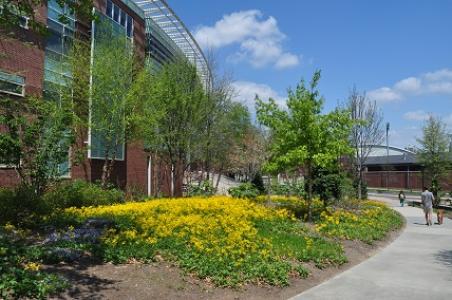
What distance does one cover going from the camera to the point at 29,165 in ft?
46.5

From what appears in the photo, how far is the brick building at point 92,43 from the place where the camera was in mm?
18766

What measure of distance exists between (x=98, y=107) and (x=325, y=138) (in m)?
9.90

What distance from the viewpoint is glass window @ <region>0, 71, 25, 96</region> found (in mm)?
18147

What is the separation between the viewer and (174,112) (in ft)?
71.8

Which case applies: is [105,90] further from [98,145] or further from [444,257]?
[444,257]

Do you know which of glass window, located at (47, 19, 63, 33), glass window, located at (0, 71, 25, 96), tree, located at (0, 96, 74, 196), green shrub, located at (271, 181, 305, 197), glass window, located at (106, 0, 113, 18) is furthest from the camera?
green shrub, located at (271, 181, 305, 197)

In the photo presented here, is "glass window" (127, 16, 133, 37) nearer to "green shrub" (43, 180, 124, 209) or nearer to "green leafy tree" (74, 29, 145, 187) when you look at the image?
"green leafy tree" (74, 29, 145, 187)

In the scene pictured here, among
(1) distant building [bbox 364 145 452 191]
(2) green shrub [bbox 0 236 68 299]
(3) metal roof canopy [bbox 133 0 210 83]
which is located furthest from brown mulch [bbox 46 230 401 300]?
(1) distant building [bbox 364 145 452 191]

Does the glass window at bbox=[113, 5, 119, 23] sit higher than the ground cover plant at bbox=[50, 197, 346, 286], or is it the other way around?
the glass window at bbox=[113, 5, 119, 23]

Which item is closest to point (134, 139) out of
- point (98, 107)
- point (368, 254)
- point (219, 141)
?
point (98, 107)

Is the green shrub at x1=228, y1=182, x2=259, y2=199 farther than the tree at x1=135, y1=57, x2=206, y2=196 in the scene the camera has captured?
Yes

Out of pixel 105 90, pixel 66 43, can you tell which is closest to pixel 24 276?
pixel 105 90

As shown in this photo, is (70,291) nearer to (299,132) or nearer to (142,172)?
(299,132)

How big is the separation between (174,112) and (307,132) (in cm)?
837
